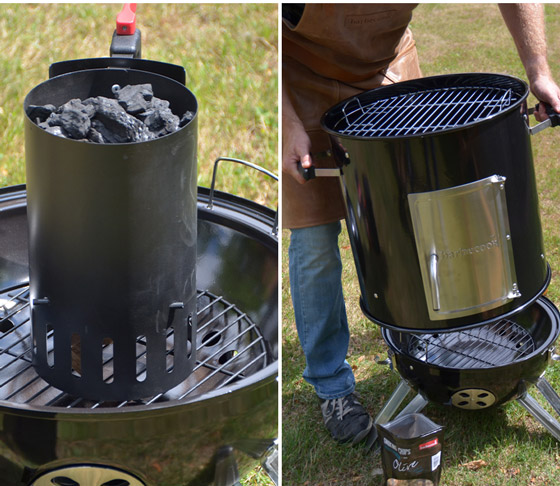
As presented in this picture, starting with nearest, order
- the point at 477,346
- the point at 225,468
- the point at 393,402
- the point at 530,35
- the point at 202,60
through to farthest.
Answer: the point at 225,468 < the point at 530,35 < the point at 393,402 < the point at 477,346 < the point at 202,60

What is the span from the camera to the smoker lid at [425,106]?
1.75 meters

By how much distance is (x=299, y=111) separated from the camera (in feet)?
6.77

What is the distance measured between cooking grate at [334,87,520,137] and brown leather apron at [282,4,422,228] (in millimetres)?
108

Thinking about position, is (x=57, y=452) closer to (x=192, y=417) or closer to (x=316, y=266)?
(x=192, y=417)

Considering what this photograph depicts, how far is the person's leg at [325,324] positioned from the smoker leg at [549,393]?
54cm

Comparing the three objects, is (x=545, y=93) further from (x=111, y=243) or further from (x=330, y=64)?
(x=111, y=243)

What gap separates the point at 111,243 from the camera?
4.94ft

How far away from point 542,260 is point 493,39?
479cm

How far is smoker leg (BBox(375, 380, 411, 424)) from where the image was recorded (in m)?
2.19

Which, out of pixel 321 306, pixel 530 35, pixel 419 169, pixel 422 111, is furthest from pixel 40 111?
pixel 530 35

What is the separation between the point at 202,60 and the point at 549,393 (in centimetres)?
270

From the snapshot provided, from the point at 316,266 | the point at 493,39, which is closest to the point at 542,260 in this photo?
the point at 316,266

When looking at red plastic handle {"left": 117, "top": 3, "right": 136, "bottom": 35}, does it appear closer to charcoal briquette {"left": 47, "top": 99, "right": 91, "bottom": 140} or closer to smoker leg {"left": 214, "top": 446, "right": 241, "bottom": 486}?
Answer: charcoal briquette {"left": 47, "top": 99, "right": 91, "bottom": 140}

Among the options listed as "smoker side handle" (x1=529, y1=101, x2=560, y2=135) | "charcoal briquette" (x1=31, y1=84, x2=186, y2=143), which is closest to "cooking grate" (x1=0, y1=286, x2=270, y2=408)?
"charcoal briquette" (x1=31, y1=84, x2=186, y2=143)
